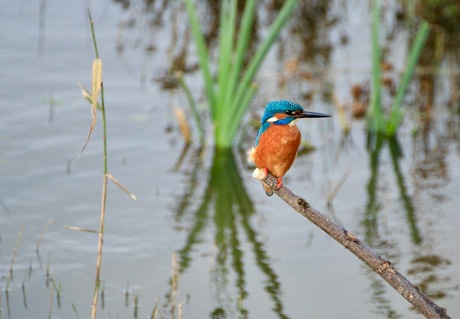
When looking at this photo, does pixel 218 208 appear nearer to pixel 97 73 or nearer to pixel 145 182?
pixel 145 182

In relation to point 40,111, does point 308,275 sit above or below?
below

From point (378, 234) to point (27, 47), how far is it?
11.4 ft

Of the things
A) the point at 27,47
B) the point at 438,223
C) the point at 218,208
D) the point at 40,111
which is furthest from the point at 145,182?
the point at 27,47

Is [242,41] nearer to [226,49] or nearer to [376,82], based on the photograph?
[226,49]

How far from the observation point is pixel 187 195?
6.20m

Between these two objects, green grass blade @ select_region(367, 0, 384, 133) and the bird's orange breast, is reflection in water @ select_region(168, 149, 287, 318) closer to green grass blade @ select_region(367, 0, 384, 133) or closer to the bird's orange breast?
green grass blade @ select_region(367, 0, 384, 133)

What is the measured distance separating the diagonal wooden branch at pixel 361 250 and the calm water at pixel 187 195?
1.76 metres

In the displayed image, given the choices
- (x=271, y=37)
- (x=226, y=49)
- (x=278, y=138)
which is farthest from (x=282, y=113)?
(x=226, y=49)

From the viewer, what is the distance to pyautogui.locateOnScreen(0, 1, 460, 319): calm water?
5027mm

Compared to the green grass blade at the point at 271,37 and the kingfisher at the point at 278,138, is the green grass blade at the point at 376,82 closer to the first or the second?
the green grass blade at the point at 271,37

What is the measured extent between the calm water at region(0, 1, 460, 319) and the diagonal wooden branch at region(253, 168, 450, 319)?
1.76 m

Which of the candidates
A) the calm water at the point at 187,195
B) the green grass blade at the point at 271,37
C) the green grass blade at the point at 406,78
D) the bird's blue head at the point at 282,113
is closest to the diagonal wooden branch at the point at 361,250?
the bird's blue head at the point at 282,113

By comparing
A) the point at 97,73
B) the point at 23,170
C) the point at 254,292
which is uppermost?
the point at 97,73

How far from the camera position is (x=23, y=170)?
6.24 meters
